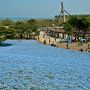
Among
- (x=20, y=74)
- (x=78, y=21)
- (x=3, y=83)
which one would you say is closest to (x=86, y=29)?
(x=78, y=21)

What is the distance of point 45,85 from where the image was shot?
22.2 meters

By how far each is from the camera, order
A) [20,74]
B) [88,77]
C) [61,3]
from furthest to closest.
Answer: [61,3] → [20,74] → [88,77]

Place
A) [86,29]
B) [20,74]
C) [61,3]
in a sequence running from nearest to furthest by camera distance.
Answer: [20,74], [86,29], [61,3]

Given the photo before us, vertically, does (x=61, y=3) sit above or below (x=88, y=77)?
above

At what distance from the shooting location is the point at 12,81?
23516mm

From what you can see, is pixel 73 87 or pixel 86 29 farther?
pixel 86 29

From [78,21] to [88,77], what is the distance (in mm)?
61771

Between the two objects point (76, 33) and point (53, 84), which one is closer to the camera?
point (53, 84)

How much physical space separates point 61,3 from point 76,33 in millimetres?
73558

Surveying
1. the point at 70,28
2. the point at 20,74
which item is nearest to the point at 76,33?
the point at 70,28

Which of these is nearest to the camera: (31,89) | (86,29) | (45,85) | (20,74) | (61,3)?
(31,89)

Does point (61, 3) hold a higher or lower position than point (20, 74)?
higher

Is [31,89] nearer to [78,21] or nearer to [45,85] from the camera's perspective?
[45,85]

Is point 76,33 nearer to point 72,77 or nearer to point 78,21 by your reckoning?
point 78,21
